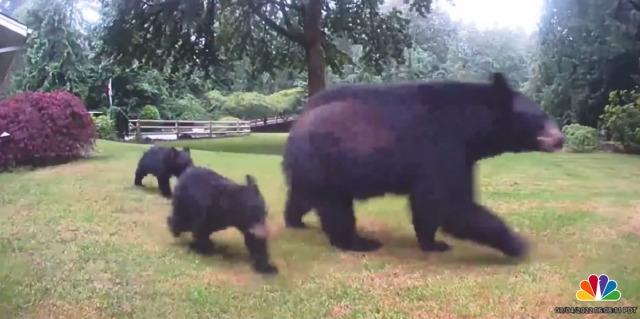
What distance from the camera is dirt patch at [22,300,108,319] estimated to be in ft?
6.09

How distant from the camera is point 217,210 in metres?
1.83

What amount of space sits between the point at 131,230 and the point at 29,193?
32 cm

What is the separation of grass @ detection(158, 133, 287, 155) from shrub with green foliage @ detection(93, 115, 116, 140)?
0.15 meters

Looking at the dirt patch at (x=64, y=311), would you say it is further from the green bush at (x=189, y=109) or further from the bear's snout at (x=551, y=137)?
the bear's snout at (x=551, y=137)

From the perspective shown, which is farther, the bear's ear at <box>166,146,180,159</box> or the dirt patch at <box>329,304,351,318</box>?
the bear's ear at <box>166,146,180,159</box>

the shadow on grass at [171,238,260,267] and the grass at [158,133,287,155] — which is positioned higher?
the grass at [158,133,287,155]

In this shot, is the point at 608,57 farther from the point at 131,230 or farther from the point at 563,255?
the point at 131,230

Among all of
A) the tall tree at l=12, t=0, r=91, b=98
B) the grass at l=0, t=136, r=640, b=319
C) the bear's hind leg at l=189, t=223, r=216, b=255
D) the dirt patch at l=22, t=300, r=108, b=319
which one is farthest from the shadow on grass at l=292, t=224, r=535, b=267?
the tall tree at l=12, t=0, r=91, b=98

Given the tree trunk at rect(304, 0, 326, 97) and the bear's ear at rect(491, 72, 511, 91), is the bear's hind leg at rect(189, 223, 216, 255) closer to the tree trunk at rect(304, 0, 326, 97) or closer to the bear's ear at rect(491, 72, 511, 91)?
the tree trunk at rect(304, 0, 326, 97)

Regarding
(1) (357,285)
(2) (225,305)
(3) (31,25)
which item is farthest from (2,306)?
(1) (357,285)

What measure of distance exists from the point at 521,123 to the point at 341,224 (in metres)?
0.56

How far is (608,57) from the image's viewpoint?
1.94m

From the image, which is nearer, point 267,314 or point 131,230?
point 267,314

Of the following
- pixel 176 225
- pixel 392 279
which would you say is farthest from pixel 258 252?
pixel 392 279
